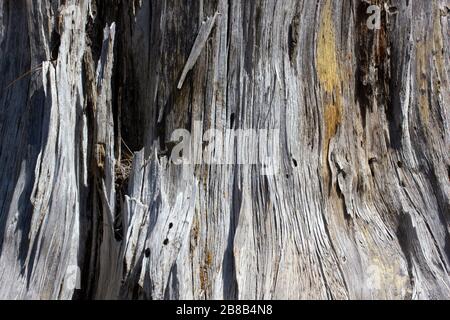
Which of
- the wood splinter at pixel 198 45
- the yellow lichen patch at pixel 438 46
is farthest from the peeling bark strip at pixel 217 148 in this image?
the yellow lichen patch at pixel 438 46

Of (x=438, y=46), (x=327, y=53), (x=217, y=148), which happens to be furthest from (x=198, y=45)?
(x=438, y=46)

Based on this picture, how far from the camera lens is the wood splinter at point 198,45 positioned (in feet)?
11.1

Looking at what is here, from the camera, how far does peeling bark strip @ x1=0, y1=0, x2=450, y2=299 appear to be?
10.5 feet

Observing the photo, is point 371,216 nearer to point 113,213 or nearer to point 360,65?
point 360,65

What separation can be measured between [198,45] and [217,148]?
478mm

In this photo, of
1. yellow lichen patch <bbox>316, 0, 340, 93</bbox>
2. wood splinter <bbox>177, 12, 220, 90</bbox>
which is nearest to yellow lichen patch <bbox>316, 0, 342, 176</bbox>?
yellow lichen patch <bbox>316, 0, 340, 93</bbox>

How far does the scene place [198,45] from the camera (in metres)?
3.38

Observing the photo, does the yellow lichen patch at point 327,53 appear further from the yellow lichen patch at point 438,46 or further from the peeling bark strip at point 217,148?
the yellow lichen patch at point 438,46

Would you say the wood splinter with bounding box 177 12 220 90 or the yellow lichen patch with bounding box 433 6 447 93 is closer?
the wood splinter with bounding box 177 12 220 90

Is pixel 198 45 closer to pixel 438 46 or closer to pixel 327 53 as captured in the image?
pixel 327 53

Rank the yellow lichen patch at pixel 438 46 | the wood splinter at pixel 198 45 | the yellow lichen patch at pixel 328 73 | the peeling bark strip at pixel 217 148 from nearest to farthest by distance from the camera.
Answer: the peeling bark strip at pixel 217 148
the wood splinter at pixel 198 45
the yellow lichen patch at pixel 328 73
the yellow lichen patch at pixel 438 46

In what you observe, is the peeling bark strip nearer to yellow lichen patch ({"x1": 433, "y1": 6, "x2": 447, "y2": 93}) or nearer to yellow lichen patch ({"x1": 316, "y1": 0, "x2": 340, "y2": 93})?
yellow lichen patch ({"x1": 316, "y1": 0, "x2": 340, "y2": 93})

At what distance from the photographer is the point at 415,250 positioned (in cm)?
345
